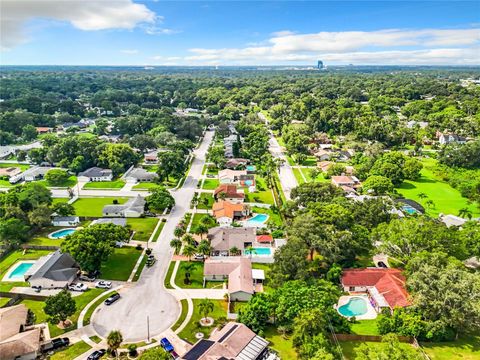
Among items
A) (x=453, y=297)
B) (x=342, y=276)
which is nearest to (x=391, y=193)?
(x=342, y=276)

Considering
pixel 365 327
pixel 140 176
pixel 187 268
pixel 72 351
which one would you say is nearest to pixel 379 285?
pixel 365 327

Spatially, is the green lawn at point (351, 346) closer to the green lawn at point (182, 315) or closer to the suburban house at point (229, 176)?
the green lawn at point (182, 315)

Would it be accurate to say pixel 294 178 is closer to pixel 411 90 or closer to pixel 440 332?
pixel 440 332

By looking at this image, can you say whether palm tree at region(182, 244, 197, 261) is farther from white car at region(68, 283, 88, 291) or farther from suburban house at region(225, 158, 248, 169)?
suburban house at region(225, 158, 248, 169)

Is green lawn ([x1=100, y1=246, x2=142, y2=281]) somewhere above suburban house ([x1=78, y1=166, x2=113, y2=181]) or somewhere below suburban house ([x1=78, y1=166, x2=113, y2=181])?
below

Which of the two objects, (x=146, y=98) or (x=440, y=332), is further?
(x=146, y=98)

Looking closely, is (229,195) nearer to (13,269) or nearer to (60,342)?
(13,269)

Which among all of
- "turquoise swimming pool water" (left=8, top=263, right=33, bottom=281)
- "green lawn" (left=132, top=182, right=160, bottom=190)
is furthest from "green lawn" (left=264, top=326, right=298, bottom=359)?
"green lawn" (left=132, top=182, right=160, bottom=190)
